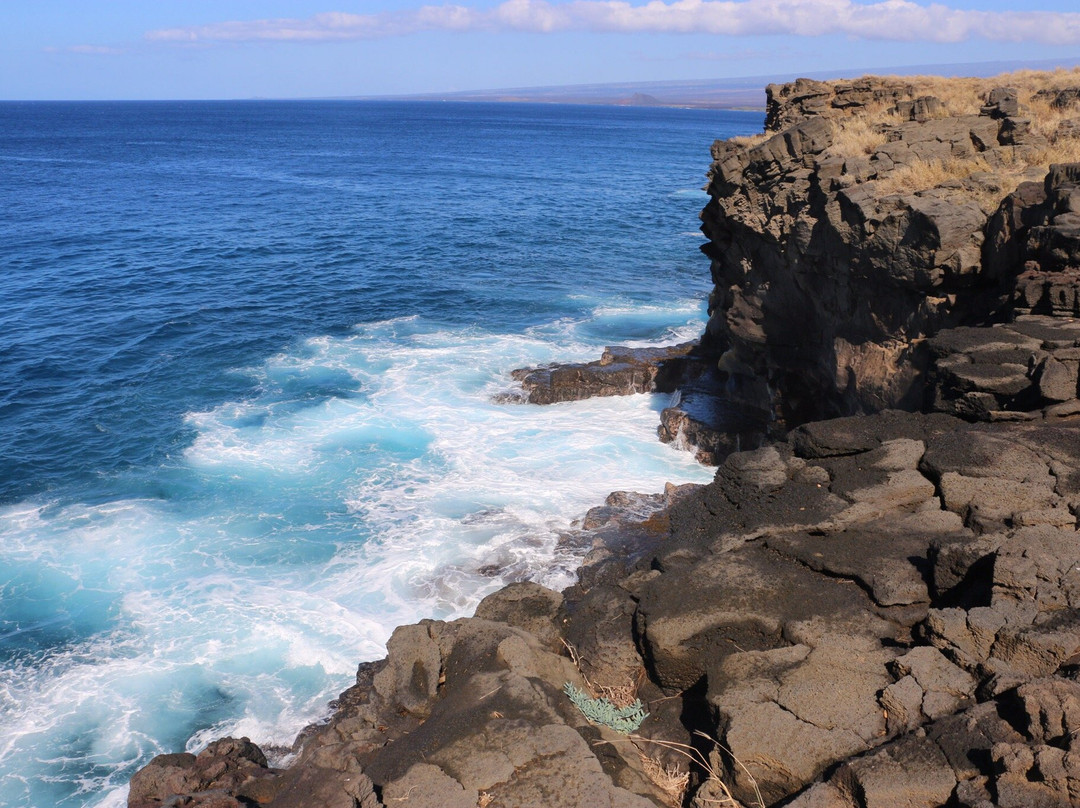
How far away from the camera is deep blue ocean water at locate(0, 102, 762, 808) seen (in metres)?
17.0

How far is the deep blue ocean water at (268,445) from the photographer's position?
16953 mm

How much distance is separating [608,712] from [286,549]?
1332cm

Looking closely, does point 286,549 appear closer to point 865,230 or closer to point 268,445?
point 268,445

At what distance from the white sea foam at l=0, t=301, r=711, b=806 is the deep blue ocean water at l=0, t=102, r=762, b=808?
3.0 inches

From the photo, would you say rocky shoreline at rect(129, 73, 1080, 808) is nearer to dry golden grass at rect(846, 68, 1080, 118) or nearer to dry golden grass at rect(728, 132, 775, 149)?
dry golden grass at rect(846, 68, 1080, 118)

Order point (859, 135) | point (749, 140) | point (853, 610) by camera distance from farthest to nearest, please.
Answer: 1. point (749, 140)
2. point (859, 135)
3. point (853, 610)

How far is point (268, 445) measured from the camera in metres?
27.5

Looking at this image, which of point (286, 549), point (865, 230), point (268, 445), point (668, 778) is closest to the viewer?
point (668, 778)

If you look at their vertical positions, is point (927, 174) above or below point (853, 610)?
above

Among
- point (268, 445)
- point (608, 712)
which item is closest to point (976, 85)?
point (608, 712)

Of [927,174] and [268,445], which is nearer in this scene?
[927,174]

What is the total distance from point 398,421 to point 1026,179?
2027 centimetres

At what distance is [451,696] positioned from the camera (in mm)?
10719

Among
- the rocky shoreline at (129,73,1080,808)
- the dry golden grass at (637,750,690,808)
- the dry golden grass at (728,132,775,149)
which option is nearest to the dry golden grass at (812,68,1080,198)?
the rocky shoreline at (129,73,1080,808)
